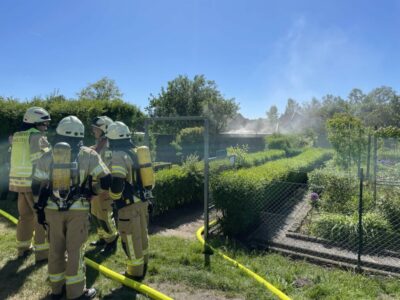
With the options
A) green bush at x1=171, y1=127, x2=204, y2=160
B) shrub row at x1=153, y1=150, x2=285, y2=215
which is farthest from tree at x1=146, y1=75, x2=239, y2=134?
shrub row at x1=153, y1=150, x2=285, y2=215

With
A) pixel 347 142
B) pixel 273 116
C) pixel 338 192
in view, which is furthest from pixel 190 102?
pixel 273 116

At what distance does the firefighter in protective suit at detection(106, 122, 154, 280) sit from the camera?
386 cm


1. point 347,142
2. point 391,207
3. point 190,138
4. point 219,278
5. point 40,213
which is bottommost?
point 219,278

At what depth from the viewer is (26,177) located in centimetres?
454

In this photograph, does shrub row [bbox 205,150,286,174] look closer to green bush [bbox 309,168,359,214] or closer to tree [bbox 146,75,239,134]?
green bush [bbox 309,168,359,214]

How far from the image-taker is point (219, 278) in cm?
410

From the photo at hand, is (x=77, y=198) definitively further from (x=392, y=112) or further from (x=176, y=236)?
(x=392, y=112)

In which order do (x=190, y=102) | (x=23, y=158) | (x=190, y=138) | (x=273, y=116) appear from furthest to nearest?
(x=273, y=116), (x=190, y=102), (x=190, y=138), (x=23, y=158)

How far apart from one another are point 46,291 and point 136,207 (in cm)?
143

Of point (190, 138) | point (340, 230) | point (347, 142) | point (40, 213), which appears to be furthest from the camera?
point (190, 138)

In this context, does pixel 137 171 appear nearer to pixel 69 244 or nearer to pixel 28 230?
pixel 69 244

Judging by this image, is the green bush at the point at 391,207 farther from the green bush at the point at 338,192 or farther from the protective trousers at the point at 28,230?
the protective trousers at the point at 28,230

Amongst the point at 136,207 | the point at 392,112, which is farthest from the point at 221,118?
the point at 136,207

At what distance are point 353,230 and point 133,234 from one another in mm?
3767
